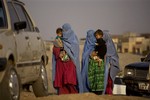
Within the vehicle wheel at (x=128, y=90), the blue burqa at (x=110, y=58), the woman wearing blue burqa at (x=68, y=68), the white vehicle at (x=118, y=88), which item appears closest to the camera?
the vehicle wheel at (x=128, y=90)

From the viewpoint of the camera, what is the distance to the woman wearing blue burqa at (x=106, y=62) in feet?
45.2

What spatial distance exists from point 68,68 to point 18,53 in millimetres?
4667

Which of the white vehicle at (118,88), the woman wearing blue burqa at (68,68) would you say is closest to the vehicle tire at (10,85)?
the woman wearing blue burqa at (68,68)

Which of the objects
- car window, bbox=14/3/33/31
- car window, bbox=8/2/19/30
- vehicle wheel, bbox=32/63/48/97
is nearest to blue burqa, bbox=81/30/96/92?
vehicle wheel, bbox=32/63/48/97

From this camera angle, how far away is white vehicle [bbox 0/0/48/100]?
26.5 feet

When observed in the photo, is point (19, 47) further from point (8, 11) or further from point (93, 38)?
point (93, 38)

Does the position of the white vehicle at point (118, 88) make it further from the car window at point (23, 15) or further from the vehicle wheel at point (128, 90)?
the car window at point (23, 15)

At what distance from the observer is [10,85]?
27.2ft

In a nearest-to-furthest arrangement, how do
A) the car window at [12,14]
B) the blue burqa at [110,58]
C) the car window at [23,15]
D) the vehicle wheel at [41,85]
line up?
the car window at [12,14] → the car window at [23,15] → the vehicle wheel at [41,85] → the blue burqa at [110,58]

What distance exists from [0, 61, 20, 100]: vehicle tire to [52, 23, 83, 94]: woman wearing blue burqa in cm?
479

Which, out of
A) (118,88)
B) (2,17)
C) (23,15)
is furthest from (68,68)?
(2,17)

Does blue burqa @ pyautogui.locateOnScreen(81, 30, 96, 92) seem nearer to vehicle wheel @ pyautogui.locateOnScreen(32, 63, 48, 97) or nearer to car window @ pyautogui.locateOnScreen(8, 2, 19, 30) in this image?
vehicle wheel @ pyautogui.locateOnScreen(32, 63, 48, 97)

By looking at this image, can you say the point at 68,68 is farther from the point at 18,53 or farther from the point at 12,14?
the point at 18,53

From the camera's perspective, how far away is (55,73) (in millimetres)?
13859
